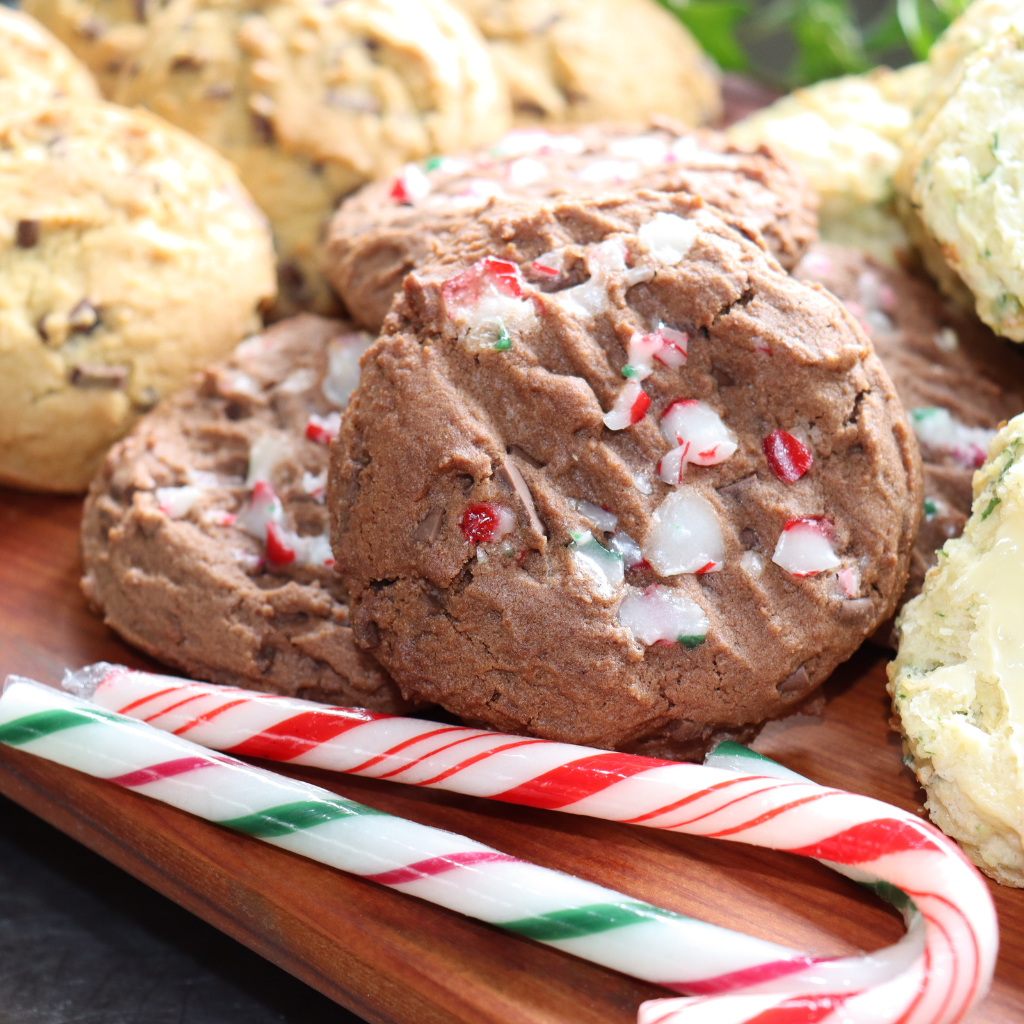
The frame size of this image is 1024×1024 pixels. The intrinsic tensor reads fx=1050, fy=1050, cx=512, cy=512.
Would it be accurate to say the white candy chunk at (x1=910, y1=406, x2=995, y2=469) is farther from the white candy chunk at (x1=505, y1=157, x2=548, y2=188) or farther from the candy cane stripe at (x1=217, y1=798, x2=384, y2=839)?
the candy cane stripe at (x1=217, y1=798, x2=384, y2=839)

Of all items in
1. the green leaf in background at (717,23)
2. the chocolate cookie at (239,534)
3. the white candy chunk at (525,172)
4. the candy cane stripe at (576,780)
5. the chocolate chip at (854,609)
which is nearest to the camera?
the candy cane stripe at (576,780)

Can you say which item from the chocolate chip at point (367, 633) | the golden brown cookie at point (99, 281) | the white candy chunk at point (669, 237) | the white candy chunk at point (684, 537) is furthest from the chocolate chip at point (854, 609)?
the golden brown cookie at point (99, 281)

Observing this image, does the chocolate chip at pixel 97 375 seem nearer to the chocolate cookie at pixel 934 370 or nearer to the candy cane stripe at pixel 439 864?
the candy cane stripe at pixel 439 864

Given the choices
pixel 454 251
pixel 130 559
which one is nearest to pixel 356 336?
pixel 454 251

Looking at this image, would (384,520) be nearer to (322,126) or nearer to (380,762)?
(380,762)

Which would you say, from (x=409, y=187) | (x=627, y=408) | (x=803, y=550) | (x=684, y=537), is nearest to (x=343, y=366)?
(x=409, y=187)

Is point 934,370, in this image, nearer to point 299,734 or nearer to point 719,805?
point 719,805
